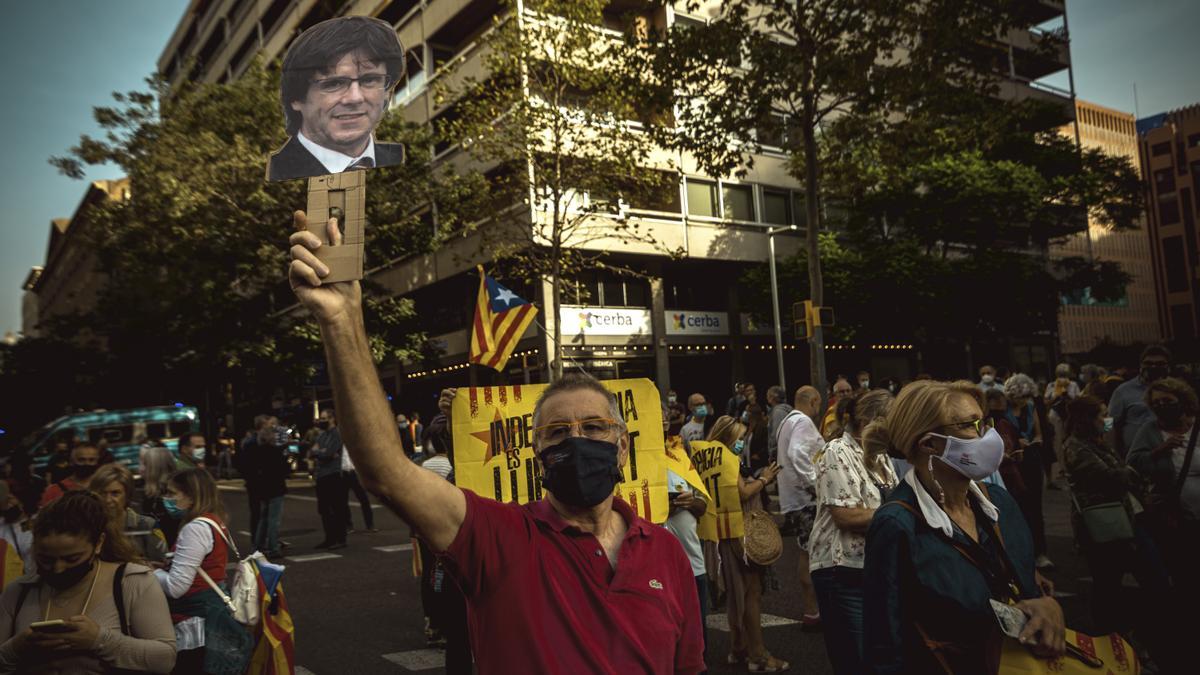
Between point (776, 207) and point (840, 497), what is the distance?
2896cm

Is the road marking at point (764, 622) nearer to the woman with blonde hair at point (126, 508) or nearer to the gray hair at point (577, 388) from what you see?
the woman with blonde hair at point (126, 508)

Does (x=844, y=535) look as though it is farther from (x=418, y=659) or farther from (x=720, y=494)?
(x=418, y=659)

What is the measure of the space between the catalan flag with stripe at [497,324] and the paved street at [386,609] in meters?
2.76

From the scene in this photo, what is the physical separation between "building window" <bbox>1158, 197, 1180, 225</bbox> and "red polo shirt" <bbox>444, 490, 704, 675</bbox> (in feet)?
317

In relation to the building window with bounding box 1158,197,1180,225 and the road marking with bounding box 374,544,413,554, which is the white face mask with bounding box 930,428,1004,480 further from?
the building window with bounding box 1158,197,1180,225

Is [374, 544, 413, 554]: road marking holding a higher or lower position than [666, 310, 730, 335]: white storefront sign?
lower

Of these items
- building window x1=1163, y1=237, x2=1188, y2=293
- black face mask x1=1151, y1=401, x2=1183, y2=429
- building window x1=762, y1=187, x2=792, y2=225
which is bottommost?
black face mask x1=1151, y1=401, x2=1183, y2=429

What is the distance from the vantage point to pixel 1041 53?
613 inches

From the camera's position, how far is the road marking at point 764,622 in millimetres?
7395

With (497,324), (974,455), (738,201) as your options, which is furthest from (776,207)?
(974,455)

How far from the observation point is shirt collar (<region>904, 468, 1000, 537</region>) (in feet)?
9.28

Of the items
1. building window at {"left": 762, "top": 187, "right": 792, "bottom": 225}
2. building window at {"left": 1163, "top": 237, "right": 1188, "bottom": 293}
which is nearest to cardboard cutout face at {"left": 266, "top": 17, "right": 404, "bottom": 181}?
building window at {"left": 762, "top": 187, "right": 792, "bottom": 225}

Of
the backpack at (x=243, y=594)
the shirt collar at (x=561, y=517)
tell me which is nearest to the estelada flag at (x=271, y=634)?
the backpack at (x=243, y=594)

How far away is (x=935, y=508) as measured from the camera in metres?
2.87
